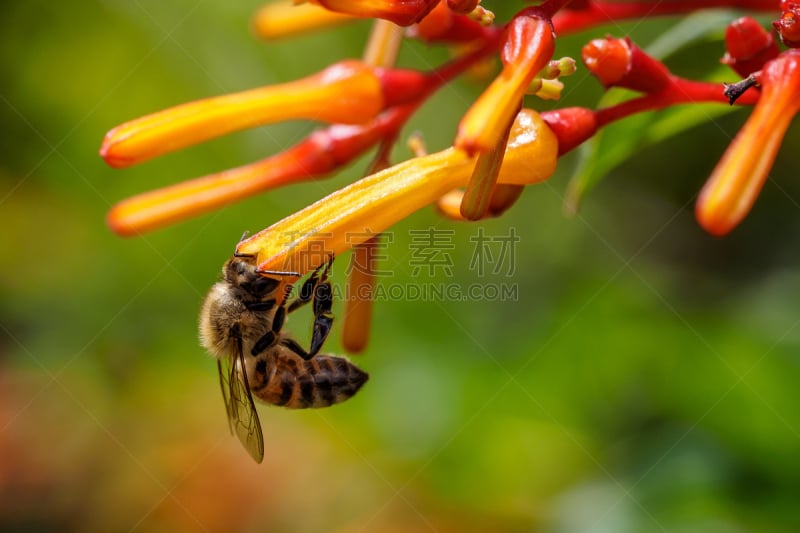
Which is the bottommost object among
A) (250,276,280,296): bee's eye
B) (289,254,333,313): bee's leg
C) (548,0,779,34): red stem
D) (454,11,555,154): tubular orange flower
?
(289,254,333,313): bee's leg

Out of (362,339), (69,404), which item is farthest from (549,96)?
(69,404)

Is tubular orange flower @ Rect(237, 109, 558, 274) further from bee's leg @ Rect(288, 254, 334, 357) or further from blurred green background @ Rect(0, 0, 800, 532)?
blurred green background @ Rect(0, 0, 800, 532)

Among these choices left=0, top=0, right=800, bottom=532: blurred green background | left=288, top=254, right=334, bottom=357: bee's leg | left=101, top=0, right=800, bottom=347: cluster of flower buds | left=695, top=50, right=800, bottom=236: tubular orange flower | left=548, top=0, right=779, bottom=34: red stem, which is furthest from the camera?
left=0, top=0, right=800, bottom=532: blurred green background

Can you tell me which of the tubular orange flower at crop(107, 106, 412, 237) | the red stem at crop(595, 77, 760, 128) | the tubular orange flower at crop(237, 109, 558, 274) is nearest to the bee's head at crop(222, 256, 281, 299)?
the tubular orange flower at crop(107, 106, 412, 237)

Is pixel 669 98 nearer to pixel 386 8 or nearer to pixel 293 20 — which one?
pixel 386 8

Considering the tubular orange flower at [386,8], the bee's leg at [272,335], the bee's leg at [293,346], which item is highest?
the tubular orange flower at [386,8]

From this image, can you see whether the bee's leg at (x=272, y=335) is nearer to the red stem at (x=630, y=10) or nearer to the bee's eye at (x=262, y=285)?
the bee's eye at (x=262, y=285)

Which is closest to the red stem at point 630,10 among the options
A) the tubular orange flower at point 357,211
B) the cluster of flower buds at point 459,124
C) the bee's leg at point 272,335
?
the cluster of flower buds at point 459,124

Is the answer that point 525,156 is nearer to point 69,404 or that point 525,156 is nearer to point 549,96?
point 549,96
